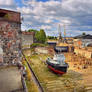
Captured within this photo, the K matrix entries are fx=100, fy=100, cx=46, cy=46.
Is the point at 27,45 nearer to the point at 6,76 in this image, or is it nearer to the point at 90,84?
the point at 90,84

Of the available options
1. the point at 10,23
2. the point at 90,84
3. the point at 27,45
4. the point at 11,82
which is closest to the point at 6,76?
the point at 11,82

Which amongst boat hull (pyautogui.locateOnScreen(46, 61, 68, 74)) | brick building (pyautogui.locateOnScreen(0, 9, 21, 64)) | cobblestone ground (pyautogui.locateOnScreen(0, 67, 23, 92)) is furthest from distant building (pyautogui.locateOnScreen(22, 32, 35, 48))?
cobblestone ground (pyautogui.locateOnScreen(0, 67, 23, 92))

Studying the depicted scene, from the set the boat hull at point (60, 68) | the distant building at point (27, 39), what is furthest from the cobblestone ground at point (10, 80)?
the distant building at point (27, 39)

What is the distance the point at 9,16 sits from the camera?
7055 millimetres

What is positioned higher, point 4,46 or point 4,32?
point 4,32

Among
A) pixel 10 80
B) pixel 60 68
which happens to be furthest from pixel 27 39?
pixel 10 80

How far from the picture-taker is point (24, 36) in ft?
137

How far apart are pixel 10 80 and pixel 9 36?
3.08m

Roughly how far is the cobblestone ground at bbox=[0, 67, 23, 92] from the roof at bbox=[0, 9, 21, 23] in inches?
140

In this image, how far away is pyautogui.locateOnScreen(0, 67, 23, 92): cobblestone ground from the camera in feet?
21.1

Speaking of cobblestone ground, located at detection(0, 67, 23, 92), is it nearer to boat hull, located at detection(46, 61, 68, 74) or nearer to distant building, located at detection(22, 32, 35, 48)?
boat hull, located at detection(46, 61, 68, 74)

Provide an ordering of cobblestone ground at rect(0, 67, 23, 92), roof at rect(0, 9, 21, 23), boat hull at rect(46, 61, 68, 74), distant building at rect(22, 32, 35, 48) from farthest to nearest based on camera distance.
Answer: distant building at rect(22, 32, 35, 48)
boat hull at rect(46, 61, 68, 74)
roof at rect(0, 9, 21, 23)
cobblestone ground at rect(0, 67, 23, 92)

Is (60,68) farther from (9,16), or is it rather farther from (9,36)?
(9,16)

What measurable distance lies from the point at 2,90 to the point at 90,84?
35.2 ft
